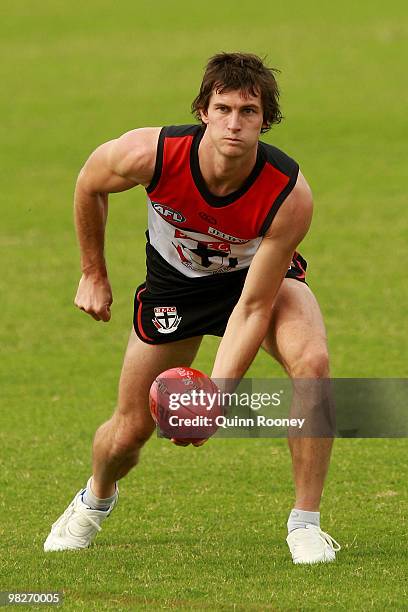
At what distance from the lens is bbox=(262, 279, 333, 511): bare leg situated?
308 inches

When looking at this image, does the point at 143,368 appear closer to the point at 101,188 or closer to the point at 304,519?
the point at 101,188

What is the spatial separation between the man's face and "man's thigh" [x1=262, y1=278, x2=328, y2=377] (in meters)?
0.89

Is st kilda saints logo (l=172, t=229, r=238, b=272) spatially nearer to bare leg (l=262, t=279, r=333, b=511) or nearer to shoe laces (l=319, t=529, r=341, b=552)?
bare leg (l=262, t=279, r=333, b=511)

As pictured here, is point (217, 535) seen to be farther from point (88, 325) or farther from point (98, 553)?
point (88, 325)

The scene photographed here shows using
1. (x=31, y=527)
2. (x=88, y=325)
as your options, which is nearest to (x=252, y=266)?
(x=31, y=527)

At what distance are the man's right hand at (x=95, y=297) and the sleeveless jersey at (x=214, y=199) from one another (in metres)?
0.59

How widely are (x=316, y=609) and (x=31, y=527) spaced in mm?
2619

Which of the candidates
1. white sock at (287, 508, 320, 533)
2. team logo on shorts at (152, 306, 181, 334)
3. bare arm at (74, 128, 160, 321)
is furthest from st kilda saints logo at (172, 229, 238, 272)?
white sock at (287, 508, 320, 533)

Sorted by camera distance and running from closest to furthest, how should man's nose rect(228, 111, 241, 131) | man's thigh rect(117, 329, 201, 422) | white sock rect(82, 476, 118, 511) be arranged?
man's nose rect(228, 111, 241, 131), man's thigh rect(117, 329, 201, 422), white sock rect(82, 476, 118, 511)

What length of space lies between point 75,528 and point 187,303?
1.41 m

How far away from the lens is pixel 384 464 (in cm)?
1052

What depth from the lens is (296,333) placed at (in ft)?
26.0

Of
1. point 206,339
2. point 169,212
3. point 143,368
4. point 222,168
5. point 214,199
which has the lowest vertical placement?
point 206,339

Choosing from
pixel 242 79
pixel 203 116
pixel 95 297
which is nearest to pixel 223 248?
pixel 203 116
